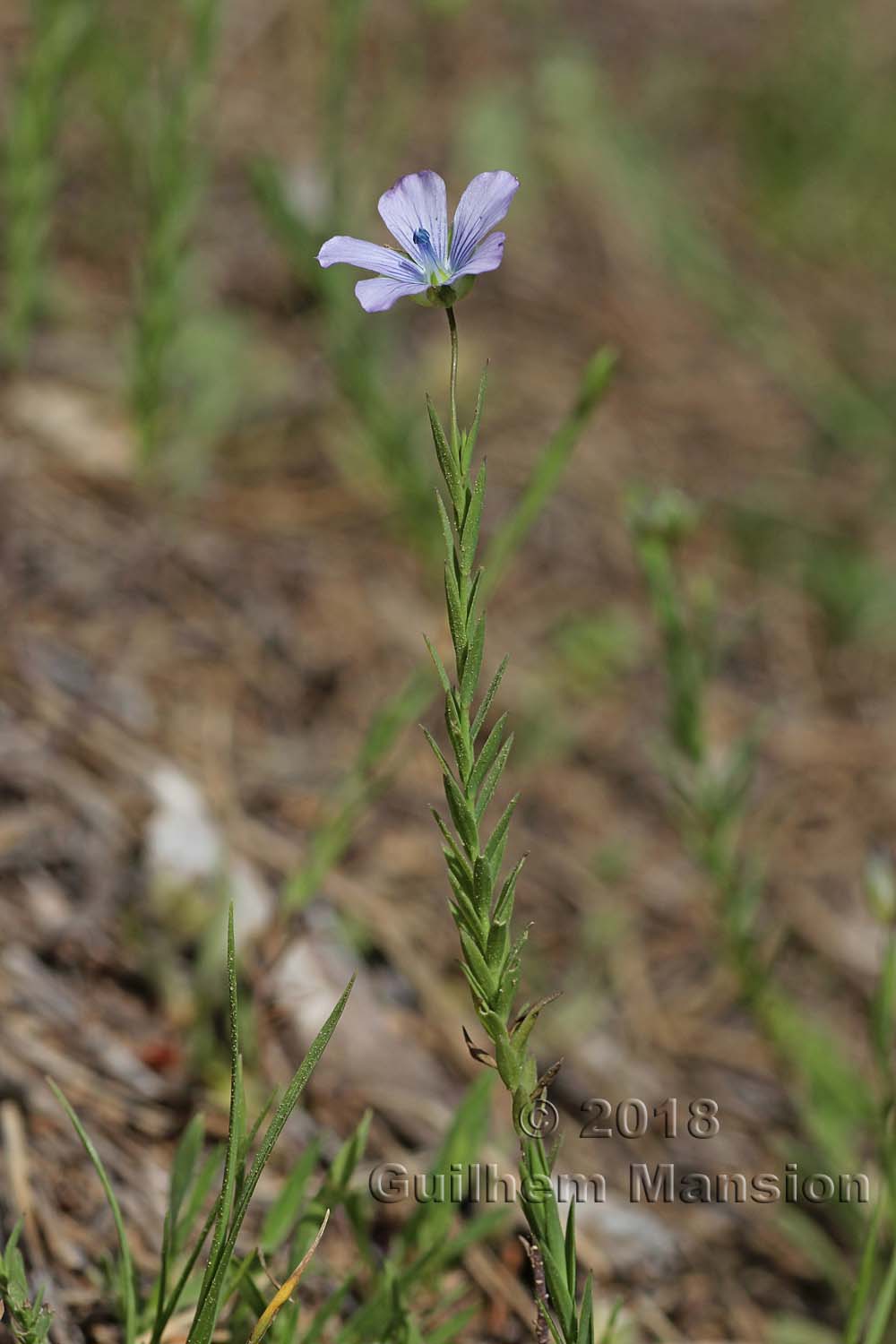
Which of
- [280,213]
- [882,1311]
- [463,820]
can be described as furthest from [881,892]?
[280,213]

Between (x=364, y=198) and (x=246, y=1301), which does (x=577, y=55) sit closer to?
(x=364, y=198)

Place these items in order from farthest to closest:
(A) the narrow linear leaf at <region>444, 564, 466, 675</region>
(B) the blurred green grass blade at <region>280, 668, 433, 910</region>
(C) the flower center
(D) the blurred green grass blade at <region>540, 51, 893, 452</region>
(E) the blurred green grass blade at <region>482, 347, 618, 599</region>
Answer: (D) the blurred green grass blade at <region>540, 51, 893, 452</region>, (E) the blurred green grass blade at <region>482, 347, 618, 599</region>, (B) the blurred green grass blade at <region>280, 668, 433, 910</region>, (C) the flower center, (A) the narrow linear leaf at <region>444, 564, 466, 675</region>

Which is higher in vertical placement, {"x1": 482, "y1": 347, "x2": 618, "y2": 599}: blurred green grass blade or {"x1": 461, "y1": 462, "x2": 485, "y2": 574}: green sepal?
{"x1": 482, "y1": 347, "x2": 618, "y2": 599}: blurred green grass blade

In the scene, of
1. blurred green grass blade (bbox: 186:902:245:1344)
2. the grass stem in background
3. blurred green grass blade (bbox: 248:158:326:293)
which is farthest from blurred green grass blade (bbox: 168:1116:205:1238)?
blurred green grass blade (bbox: 248:158:326:293)

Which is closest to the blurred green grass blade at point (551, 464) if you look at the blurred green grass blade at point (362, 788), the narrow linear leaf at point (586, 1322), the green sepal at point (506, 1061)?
the blurred green grass blade at point (362, 788)

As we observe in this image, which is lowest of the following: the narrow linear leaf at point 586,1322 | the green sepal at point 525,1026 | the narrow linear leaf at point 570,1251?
the narrow linear leaf at point 586,1322

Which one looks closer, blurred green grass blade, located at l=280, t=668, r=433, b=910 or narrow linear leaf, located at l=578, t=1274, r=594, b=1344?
narrow linear leaf, located at l=578, t=1274, r=594, b=1344

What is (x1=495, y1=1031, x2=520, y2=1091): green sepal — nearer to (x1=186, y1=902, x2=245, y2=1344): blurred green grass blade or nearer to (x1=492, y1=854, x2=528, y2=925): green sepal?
(x1=492, y1=854, x2=528, y2=925): green sepal

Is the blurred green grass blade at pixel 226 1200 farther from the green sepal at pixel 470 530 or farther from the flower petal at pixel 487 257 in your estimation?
Answer: the flower petal at pixel 487 257
